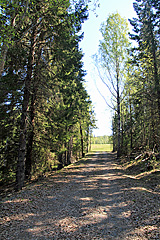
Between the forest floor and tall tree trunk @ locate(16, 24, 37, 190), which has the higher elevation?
tall tree trunk @ locate(16, 24, 37, 190)

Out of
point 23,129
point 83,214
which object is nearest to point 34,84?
point 23,129

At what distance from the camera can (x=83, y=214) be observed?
5129 mm

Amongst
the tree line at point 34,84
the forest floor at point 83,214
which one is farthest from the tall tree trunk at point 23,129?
the forest floor at point 83,214

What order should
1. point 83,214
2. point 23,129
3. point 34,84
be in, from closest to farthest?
point 83,214 < point 23,129 < point 34,84

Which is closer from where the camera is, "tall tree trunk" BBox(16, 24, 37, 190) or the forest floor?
the forest floor

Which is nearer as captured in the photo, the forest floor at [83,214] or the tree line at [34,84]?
the forest floor at [83,214]

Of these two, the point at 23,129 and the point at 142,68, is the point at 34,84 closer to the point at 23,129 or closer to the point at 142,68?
the point at 23,129

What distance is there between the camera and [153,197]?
21.1 ft

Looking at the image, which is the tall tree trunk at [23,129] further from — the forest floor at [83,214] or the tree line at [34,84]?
the forest floor at [83,214]

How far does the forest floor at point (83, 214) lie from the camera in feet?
13.1

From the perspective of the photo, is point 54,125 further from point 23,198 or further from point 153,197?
point 153,197

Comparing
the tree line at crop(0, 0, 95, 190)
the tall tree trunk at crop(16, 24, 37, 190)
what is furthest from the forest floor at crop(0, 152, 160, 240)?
the tree line at crop(0, 0, 95, 190)

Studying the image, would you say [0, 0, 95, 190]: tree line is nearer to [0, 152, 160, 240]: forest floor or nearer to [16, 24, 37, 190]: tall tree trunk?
[16, 24, 37, 190]: tall tree trunk

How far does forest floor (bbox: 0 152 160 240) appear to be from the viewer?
399 cm
